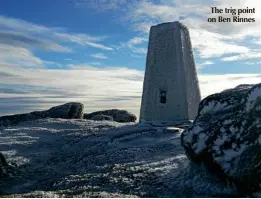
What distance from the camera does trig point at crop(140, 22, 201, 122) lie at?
41.9 feet

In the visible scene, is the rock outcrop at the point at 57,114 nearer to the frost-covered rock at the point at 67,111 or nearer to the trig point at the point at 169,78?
the frost-covered rock at the point at 67,111

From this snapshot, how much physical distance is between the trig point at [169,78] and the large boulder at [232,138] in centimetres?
711

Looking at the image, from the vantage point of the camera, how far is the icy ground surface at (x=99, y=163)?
4914 mm

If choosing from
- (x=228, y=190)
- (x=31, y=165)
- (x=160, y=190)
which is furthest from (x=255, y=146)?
(x=31, y=165)

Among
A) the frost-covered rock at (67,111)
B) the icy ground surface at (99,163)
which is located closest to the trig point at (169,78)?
the icy ground surface at (99,163)

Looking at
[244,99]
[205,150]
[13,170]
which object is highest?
[244,99]

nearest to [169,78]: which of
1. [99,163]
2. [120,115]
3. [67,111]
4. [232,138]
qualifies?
[67,111]

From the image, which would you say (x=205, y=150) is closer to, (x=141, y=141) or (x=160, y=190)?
(x=160, y=190)

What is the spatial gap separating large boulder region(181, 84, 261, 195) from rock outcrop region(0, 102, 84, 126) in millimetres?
11820

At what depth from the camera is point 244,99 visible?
508cm

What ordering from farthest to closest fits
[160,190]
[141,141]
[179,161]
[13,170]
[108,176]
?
[141,141] → [13,170] → [179,161] → [108,176] → [160,190]

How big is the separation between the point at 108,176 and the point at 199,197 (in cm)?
160

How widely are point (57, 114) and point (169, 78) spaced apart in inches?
251

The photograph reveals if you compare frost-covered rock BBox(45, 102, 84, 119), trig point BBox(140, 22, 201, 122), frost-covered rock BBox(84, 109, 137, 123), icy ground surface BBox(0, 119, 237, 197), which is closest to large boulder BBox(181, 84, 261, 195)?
icy ground surface BBox(0, 119, 237, 197)
